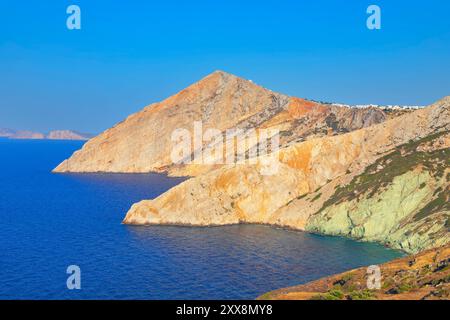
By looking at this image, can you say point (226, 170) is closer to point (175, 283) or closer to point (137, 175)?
point (175, 283)

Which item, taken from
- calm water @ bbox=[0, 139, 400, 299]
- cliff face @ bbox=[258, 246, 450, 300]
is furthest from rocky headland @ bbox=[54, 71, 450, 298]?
cliff face @ bbox=[258, 246, 450, 300]

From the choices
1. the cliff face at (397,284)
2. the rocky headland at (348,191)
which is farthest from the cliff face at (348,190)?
the cliff face at (397,284)

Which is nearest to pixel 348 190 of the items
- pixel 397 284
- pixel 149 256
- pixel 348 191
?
pixel 348 191

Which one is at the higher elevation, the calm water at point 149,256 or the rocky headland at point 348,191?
the rocky headland at point 348,191

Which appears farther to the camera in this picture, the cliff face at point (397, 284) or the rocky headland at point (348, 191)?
the rocky headland at point (348, 191)

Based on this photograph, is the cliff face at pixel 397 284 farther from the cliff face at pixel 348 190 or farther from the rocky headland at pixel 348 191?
the cliff face at pixel 348 190
